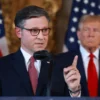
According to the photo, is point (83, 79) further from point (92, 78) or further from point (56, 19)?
point (56, 19)

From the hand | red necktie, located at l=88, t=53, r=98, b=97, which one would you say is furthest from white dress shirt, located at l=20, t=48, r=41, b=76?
red necktie, located at l=88, t=53, r=98, b=97

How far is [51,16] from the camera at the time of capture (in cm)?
306

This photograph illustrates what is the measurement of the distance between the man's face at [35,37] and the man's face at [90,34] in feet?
2.14

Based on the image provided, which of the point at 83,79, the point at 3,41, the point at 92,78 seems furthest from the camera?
the point at 3,41

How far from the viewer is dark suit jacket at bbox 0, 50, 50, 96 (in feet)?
5.73

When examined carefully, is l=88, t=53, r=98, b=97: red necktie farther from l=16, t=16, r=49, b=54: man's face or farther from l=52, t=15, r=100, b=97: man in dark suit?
l=16, t=16, r=49, b=54: man's face

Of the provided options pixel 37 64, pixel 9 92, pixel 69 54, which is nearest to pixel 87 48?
pixel 69 54

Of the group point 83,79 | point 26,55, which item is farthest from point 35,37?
point 83,79

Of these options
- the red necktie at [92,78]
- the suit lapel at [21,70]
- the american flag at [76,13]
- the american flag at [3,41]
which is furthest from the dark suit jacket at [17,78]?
the american flag at [76,13]

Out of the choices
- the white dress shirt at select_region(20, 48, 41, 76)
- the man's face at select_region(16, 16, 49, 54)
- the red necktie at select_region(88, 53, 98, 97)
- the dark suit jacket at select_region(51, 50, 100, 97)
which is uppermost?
the man's face at select_region(16, 16, 49, 54)

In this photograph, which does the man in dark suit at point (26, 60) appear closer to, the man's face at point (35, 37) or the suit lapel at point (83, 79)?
the man's face at point (35, 37)

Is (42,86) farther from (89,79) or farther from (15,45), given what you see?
(15,45)

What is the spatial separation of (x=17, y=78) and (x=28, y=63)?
0.34ft

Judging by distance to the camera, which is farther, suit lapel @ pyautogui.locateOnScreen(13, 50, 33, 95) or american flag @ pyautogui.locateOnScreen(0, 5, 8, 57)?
american flag @ pyautogui.locateOnScreen(0, 5, 8, 57)
